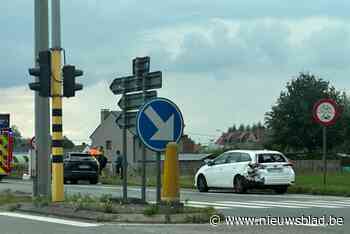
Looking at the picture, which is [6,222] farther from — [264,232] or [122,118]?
[264,232]

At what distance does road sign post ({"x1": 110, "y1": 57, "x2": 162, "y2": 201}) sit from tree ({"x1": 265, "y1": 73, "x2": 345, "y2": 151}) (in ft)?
233

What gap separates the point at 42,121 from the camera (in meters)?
19.7

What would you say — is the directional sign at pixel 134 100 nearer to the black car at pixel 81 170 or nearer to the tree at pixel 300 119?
the black car at pixel 81 170

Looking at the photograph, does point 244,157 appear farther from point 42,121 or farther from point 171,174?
point 171,174

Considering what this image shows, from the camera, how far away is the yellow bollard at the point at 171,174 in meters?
14.3

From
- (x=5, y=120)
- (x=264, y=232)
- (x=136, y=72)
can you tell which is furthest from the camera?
(x=5, y=120)

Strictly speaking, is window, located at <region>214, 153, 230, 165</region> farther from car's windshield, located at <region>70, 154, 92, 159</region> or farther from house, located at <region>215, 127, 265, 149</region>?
house, located at <region>215, 127, 265, 149</region>

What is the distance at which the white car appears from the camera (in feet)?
85.5

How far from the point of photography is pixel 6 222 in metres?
14.6

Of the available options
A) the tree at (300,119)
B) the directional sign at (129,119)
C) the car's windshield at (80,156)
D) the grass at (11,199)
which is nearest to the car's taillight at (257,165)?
the grass at (11,199)

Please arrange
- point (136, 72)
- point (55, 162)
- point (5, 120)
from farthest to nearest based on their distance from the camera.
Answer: point (5, 120), point (55, 162), point (136, 72)

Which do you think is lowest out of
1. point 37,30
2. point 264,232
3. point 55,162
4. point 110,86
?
point 264,232

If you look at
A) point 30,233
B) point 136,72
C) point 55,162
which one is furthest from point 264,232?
point 55,162

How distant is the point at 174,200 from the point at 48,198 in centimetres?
471
